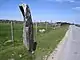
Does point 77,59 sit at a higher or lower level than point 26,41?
lower

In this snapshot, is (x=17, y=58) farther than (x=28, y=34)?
Yes

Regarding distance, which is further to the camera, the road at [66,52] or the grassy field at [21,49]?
the road at [66,52]

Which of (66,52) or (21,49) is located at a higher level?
(21,49)

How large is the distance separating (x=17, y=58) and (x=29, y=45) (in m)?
6.46

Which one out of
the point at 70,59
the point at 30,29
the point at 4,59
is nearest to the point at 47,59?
the point at 70,59

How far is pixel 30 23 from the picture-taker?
255 inches

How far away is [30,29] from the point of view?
6.44 meters

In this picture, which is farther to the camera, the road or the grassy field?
the road

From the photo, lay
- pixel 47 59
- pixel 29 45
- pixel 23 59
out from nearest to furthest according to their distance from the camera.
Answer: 1. pixel 29 45
2. pixel 23 59
3. pixel 47 59

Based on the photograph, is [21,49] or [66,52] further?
[66,52]

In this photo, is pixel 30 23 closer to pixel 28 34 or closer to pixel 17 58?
pixel 28 34

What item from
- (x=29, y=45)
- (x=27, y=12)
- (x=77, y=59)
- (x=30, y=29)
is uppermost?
(x=27, y=12)

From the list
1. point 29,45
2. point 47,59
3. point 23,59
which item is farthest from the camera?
point 47,59

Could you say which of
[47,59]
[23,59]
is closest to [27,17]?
[23,59]
